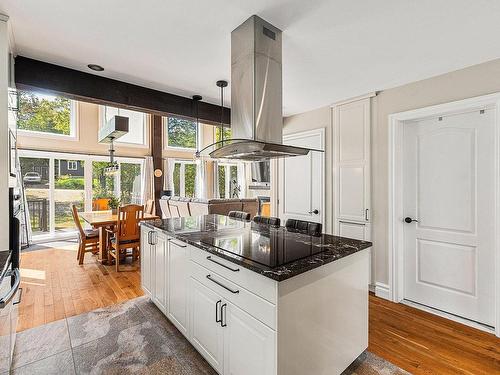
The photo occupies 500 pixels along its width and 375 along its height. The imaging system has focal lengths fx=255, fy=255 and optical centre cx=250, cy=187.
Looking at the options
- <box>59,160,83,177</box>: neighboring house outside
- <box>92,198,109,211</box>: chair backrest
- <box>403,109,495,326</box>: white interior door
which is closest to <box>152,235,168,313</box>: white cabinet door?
<box>403,109,495,326</box>: white interior door

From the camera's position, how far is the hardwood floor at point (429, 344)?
194 cm

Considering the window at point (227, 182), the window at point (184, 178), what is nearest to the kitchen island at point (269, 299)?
the window at point (184, 178)

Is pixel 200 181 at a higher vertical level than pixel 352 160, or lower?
lower

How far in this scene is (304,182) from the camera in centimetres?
409

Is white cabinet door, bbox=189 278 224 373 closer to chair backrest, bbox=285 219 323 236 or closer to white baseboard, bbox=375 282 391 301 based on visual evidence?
chair backrest, bbox=285 219 323 236

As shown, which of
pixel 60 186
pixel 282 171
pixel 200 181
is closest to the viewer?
pixel 282 171

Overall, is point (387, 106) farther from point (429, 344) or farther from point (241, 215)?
point (429, 344)

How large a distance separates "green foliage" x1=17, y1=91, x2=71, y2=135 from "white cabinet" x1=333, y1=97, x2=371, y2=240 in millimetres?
5683

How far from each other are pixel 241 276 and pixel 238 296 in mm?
128

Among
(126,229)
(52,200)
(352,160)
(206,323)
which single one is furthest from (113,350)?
(52,200)

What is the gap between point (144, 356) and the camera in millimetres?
1981

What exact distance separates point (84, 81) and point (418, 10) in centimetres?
309

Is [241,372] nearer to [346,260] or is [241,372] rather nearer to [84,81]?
[346,260]

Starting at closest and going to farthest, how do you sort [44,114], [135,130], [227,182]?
[44,114]
[135,130]
[227,182]
